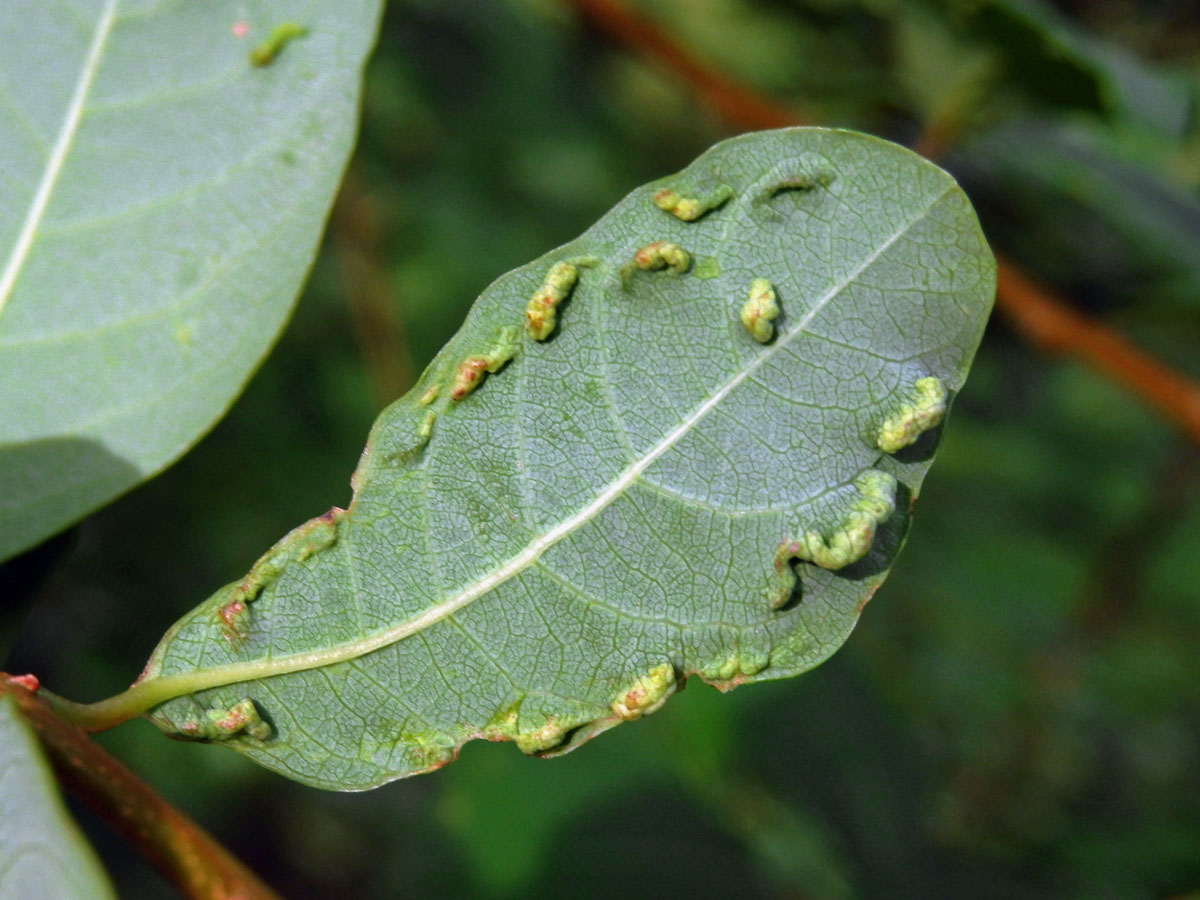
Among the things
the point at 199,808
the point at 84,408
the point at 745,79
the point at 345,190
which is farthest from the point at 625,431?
the point at 199,808

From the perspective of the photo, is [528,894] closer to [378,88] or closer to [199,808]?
[199,808]

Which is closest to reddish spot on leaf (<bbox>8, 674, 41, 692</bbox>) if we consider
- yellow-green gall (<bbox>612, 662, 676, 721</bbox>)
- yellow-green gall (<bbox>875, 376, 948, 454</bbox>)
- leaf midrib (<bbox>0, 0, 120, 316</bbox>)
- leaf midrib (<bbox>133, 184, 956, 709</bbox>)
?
leaf midrib (<bbox>133, 184, 956, 709</bbox>)

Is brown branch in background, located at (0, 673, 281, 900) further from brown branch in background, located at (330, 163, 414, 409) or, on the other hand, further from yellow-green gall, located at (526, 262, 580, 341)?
brown branch in background, located at (330, 163, 414, 409)

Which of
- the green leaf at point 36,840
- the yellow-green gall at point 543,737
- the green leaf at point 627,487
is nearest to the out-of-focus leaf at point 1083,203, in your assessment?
the green leaf at point 627,487

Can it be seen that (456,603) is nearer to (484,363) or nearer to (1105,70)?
(484,363)

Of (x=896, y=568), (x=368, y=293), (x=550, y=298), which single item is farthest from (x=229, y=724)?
(x=896, y=568)

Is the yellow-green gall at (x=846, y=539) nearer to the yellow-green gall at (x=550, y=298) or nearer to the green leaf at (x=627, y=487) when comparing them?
the green leaf at (x=627, y=487)
